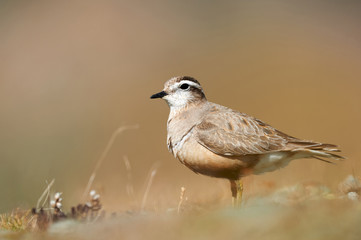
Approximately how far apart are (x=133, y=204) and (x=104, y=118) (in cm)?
1491

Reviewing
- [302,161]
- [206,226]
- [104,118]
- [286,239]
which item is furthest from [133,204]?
[104,118]

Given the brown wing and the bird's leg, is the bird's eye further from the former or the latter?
the bird's leg

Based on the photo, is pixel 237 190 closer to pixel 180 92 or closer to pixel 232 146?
pixel 232 146

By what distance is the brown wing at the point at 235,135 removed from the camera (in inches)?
307

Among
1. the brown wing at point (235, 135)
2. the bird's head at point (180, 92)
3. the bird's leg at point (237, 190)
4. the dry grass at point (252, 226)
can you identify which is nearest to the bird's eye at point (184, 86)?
the bird's head at point (180, 92)

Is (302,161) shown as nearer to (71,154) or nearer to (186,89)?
(186,89)

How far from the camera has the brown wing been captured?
7.79m

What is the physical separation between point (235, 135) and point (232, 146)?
31 cm

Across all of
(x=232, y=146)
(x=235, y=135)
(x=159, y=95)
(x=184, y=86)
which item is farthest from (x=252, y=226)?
(x=184, y=86)

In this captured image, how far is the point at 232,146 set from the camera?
25.6 ft

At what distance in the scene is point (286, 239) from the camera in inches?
175

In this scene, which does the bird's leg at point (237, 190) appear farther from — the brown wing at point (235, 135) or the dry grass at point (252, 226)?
the dry grass at point (252, 226)

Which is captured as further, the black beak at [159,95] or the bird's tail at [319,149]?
the black beak at [159,95]

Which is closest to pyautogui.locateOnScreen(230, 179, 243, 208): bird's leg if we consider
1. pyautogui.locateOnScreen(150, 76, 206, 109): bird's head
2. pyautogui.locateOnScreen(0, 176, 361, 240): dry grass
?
pyautogui.locateOnScreen(150, 76, 206, 109): bird's head
